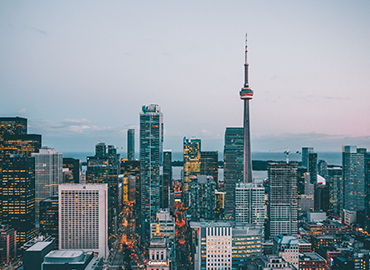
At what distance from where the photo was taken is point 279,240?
255ft

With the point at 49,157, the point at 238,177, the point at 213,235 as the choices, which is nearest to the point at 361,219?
the point at 238,177

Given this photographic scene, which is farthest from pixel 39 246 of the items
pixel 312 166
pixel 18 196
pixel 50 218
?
pixel 312 166

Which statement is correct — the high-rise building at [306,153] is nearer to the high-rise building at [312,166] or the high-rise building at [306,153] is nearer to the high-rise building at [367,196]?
the high-rise building at [312,166]

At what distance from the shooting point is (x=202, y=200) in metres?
121

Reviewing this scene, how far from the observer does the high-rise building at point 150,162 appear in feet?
376

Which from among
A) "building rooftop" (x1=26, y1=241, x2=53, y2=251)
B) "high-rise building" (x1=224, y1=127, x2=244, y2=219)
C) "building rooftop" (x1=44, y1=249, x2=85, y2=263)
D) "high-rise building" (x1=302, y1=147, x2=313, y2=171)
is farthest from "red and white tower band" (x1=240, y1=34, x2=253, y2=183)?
"building rooftop" (x1=26, y1=241, x2=53, y2=251)

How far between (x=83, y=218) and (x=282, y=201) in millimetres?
67950

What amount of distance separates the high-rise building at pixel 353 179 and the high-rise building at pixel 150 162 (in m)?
80.7

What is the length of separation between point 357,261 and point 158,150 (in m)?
75.1

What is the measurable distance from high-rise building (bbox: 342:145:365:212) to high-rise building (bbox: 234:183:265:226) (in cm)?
4778

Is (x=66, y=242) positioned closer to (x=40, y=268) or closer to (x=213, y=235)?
(x=40, y=268)

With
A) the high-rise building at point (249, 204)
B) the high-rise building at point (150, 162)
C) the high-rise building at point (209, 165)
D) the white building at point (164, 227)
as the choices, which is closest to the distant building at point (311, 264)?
the high-rise building at point (249, 204)

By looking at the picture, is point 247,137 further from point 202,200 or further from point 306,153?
point 306,153

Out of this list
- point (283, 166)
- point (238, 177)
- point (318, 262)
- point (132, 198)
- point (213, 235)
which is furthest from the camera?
point (132, 198)
